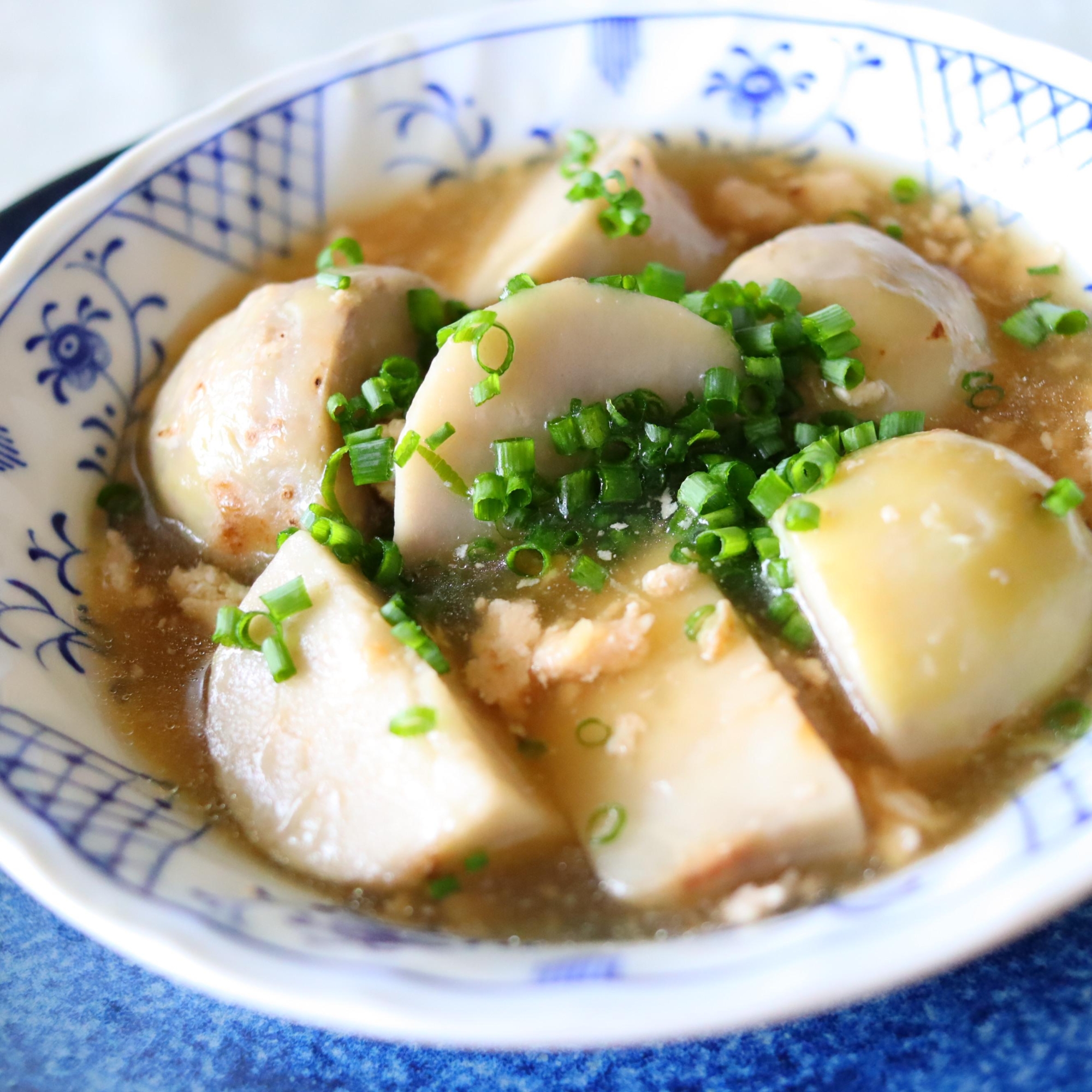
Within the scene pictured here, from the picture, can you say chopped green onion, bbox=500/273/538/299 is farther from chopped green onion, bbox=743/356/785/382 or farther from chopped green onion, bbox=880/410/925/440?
chopped green onion, bbox=880/410/925/440

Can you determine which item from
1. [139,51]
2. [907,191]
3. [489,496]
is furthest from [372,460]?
[139,51]

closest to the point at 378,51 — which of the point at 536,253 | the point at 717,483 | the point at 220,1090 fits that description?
the point at 536,253

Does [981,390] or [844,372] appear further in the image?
[981,390]

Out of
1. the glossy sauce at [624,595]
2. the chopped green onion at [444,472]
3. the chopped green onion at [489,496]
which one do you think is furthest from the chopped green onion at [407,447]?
the glossy sauce at [624,595]

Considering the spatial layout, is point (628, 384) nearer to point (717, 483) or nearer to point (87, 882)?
point (717, 483)

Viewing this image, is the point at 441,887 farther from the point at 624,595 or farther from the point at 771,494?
the point at 771,494

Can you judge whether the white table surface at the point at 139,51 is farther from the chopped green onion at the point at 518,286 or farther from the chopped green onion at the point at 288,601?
the chopped green onion at the point at 288,601
